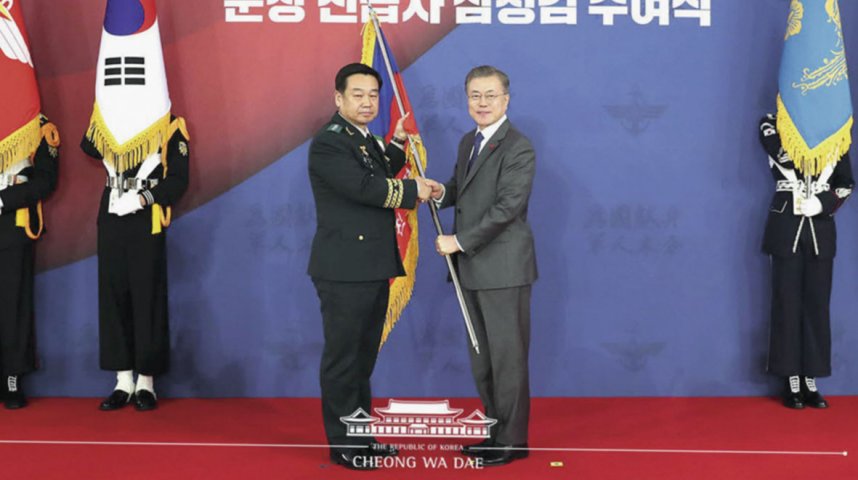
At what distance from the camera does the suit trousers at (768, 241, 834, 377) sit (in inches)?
170

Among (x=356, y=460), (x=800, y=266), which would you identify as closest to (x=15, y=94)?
(x=356, y=460)

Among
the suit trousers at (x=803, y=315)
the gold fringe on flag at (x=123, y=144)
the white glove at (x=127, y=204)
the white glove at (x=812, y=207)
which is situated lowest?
the suit trousers at (x=803, y=315)

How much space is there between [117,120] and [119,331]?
94cm

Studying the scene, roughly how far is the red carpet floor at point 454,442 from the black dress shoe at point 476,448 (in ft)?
0.17

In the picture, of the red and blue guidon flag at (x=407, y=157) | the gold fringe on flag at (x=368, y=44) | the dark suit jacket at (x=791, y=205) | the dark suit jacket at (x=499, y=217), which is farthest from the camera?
the dark suit jacket at (x=791, y=205)

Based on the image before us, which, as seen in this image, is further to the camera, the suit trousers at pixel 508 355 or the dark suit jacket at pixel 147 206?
the dark suit jacket at pixel 147 206

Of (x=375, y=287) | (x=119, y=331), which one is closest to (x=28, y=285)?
(x=119, y=331)

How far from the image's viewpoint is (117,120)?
4152 mm

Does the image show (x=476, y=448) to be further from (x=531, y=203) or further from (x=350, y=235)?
(x=531, y=203)

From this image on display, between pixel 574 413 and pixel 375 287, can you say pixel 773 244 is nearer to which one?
pixel 574 413

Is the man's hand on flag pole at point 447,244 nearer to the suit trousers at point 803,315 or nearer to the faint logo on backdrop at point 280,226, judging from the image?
the faint logo on backdrop at point 280,226

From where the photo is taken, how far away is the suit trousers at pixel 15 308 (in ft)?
14.2

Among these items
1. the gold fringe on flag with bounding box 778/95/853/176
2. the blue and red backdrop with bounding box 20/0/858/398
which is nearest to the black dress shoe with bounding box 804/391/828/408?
the blue and red backdrop with bounding box 20/0/858/398

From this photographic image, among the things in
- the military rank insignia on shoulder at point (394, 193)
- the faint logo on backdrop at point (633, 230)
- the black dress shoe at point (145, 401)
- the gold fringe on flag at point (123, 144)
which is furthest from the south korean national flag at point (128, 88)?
the faint logo on backdrop at point (633, 230)
